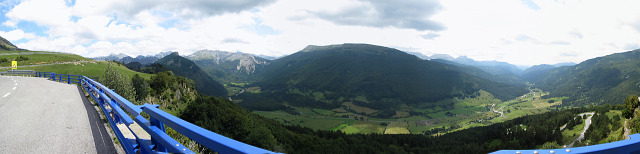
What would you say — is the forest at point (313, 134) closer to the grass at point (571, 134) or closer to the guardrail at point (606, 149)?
the grass at point (571, 134)

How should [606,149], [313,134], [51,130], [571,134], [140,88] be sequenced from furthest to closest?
1. [571,134]
2. [313,134]
3. [140,88]
4. [51,130]
5. [606,149]

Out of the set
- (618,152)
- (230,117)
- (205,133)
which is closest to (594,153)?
(618,152)

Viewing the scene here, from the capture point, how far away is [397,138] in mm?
158500

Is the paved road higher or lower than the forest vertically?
higher

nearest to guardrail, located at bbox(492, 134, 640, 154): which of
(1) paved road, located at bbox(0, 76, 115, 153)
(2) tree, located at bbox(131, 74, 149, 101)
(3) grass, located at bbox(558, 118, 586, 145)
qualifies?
(1) paved road, located at bbox(0, 76, 115, 153)

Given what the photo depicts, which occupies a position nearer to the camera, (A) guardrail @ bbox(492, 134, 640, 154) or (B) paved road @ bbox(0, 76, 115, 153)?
(A) guardrail @ bbox(492, 134, 640, 154)

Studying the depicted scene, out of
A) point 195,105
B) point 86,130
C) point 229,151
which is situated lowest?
point 195,105

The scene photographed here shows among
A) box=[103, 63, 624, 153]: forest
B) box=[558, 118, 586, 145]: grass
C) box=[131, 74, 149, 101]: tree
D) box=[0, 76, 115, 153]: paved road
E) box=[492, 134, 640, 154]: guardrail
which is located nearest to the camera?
box=[492, 134, 640, 154]: guardrail

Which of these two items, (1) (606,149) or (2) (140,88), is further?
(2) (140,88)

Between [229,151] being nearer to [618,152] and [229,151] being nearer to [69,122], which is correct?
[618,152]

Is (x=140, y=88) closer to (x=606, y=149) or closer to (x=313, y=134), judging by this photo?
Answer: (x=313, y=134)

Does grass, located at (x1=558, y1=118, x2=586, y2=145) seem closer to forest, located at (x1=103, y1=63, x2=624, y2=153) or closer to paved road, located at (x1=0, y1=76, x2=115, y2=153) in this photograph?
forest, located at (x1=103, y1=63, x2=624, y2=153)

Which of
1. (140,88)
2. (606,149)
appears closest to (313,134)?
(140,88)

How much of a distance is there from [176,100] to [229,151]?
399ft
